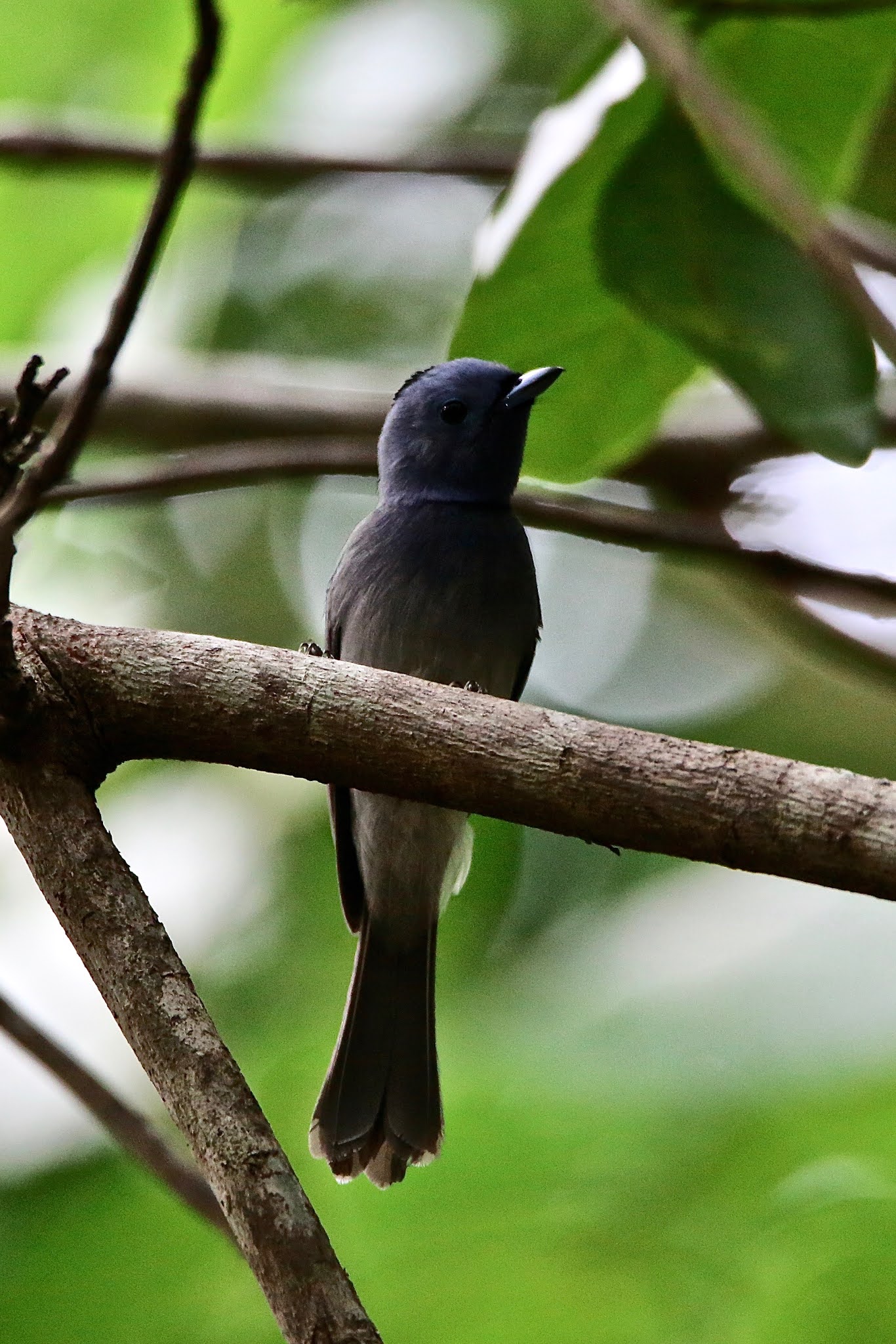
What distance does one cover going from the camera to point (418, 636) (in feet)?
12.1

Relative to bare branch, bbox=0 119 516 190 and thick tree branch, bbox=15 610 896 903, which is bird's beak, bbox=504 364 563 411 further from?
thick tree branch, bbox=15 610 896 903

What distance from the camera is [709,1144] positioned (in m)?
3.01

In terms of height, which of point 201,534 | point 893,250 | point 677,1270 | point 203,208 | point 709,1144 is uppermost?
point 203,208

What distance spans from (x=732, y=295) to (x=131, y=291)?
1.10 m

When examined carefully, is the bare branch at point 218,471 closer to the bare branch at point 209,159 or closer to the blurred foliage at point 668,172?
the blurred foliage at point 668,172

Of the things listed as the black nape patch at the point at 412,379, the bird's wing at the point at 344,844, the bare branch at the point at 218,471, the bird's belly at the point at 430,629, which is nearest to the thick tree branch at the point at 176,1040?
the bare branch at the point at 218,471

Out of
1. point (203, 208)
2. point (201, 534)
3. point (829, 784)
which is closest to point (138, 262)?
point (829, 784)

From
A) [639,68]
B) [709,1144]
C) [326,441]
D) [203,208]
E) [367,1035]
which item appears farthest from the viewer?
[203,208]

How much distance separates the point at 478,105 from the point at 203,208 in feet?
4.68

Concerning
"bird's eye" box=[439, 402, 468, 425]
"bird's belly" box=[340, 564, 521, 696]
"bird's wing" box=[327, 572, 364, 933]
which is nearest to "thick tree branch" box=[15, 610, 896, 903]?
"bird's belly" box=[340, 564, 521, 696]

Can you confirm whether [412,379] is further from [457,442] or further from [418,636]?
[418,636]

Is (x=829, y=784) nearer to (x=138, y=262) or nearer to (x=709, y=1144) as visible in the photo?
(x=138, y=262)

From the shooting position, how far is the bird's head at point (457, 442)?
13.0ft

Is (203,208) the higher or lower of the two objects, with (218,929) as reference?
higher
